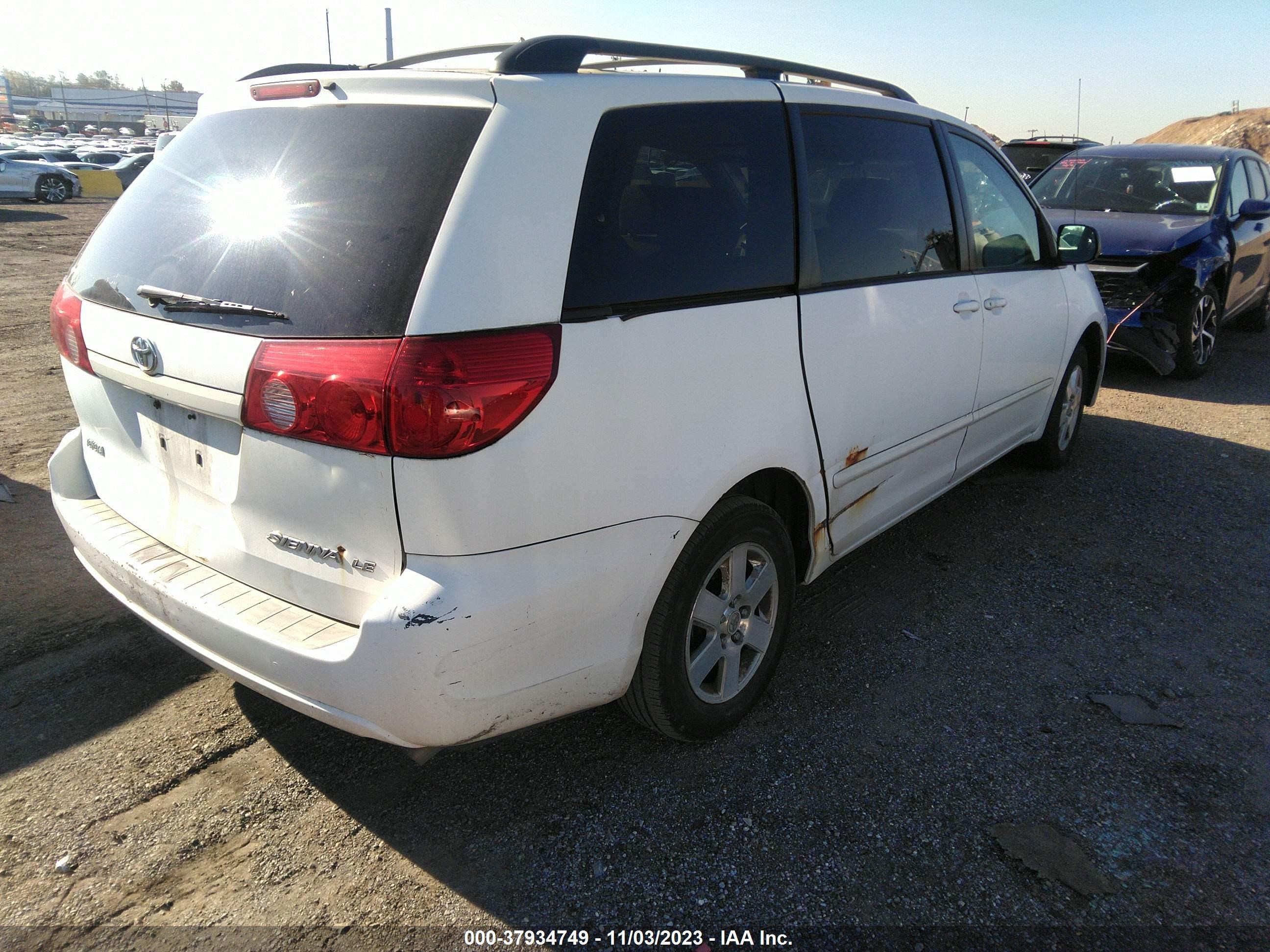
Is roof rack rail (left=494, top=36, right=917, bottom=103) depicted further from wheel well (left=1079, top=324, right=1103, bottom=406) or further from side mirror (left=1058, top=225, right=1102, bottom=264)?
wheel well (left=1079, top=324, right=1103, bottom=406)

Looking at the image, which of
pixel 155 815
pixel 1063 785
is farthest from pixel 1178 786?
pixel 155 815

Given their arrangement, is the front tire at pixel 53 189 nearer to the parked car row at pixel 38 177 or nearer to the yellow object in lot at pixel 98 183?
the parked car row at pixel 38 177

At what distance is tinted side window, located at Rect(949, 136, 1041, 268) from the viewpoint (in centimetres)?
399

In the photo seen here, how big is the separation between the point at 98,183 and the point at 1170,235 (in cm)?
3305

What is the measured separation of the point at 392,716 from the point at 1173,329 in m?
7.54

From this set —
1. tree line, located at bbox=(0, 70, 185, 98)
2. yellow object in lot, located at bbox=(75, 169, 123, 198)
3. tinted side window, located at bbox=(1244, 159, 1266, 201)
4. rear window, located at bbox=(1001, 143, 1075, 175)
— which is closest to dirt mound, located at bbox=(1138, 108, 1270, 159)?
rear window, located at bbox=(1001, 143, 1075, 175)

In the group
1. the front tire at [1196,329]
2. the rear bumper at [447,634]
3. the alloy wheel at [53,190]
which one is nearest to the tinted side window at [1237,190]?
the front tire at [1196,329]

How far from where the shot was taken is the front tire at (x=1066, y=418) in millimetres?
5125

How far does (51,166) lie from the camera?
25969 mm

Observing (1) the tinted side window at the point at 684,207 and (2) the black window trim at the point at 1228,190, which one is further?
(2) the black window trim at the point at 1228,190

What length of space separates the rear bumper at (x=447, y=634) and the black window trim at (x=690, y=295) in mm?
524

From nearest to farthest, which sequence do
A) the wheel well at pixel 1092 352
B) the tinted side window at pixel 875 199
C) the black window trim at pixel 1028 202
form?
1. the tinted side window at pixel 875 199
2. the black window trim at pixel 1028 202
3. the wheel well at pixel 1092 352

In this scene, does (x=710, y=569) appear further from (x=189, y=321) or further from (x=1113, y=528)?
(x=1113, y=528)

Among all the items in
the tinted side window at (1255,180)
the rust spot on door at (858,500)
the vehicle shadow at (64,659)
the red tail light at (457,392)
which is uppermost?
the tinted side window at (1255,180)
